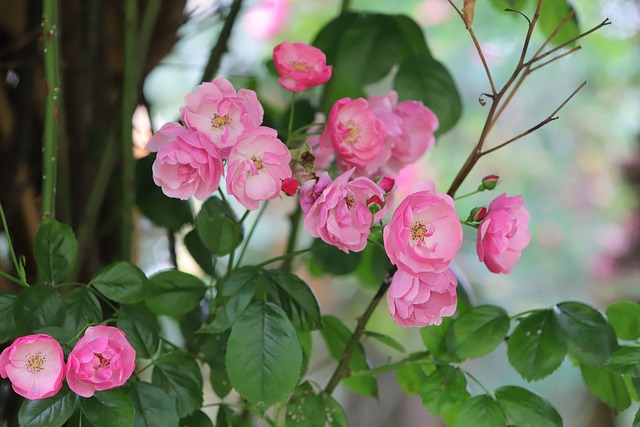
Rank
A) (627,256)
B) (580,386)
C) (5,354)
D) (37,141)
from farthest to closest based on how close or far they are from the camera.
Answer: (580,386) → (627,256) → (37,141) → (5,354)

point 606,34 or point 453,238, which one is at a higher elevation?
point 453,238

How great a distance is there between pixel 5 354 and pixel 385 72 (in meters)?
0.35

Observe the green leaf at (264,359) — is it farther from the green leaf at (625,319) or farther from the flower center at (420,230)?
the green leaf at (625,319)

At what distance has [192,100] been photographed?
0.37 metres

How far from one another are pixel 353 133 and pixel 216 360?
16 cm

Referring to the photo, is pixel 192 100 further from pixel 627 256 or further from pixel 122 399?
pixel 627 256

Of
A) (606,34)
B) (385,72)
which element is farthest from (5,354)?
(606,34)

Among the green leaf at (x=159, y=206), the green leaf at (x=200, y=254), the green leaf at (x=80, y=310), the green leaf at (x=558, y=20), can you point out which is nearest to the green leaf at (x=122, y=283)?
the green leaf at (x=80, y=310)

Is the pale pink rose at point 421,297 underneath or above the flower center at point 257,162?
underneath

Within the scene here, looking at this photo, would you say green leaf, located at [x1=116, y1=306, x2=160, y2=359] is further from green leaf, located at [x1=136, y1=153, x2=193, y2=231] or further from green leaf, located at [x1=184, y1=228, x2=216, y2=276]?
green leaf, located at [x1=136, y1=153, x2=193, y2=231]

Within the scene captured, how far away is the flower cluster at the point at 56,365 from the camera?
34cm

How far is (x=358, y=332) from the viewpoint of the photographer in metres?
0.44

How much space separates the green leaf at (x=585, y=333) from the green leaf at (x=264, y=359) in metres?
0.15

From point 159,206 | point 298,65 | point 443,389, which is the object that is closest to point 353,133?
point 298,65
